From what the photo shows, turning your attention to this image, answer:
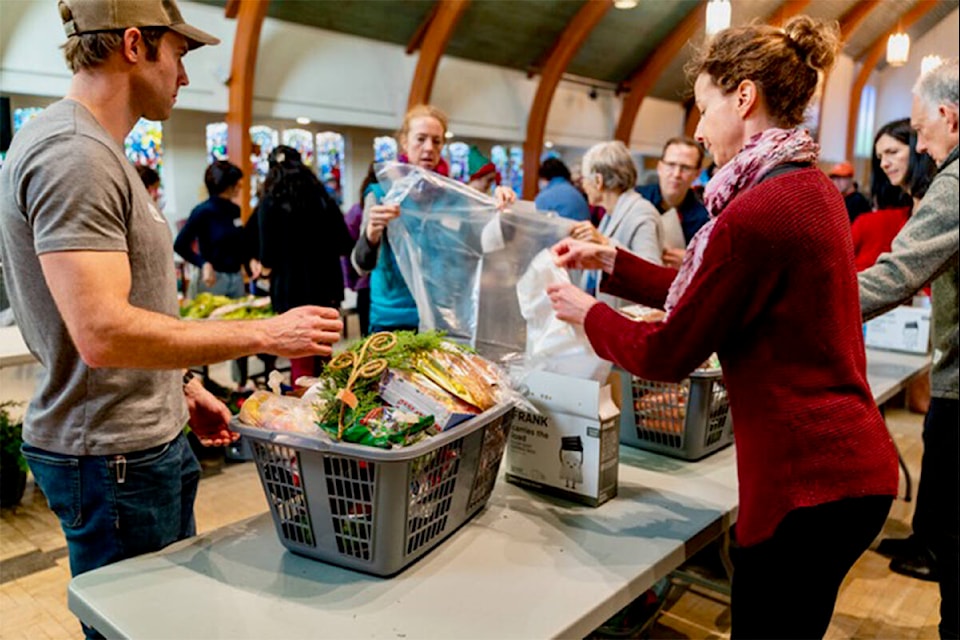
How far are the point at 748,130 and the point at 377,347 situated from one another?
679mm

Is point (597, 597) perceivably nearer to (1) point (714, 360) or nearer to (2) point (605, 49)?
(1) point (714, 360)

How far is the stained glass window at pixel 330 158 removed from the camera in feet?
26.7

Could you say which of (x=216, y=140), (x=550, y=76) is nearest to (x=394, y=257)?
(x=216, y=140)

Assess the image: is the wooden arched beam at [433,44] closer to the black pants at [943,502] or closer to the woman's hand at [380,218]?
the woman's hand at [380,218]

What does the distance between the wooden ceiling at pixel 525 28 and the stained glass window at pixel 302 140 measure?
1215mm

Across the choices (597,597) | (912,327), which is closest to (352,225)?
(912,327)

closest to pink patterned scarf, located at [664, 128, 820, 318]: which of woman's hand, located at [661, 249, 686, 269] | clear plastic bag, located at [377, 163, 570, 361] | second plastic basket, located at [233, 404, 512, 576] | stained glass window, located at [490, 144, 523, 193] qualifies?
second plastic basket, located at [233, 404, 512, 576]

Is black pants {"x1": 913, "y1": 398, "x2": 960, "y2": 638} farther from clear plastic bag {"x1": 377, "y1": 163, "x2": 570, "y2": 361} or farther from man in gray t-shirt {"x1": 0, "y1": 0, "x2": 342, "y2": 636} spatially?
man in gray t-shirt {"x1": 0, "y1": 0, "x2": 342, "y2": 636}

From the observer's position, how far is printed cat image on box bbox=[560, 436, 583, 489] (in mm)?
1365

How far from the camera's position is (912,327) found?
2.92m

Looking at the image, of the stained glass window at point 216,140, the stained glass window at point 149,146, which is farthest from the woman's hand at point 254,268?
the stained glass window at point 216,140

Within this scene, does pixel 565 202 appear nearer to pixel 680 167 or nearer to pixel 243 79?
pixel 680 167

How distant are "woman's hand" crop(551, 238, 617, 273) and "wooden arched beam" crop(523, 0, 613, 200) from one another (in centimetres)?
365

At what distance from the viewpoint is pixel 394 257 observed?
2.37 metres
